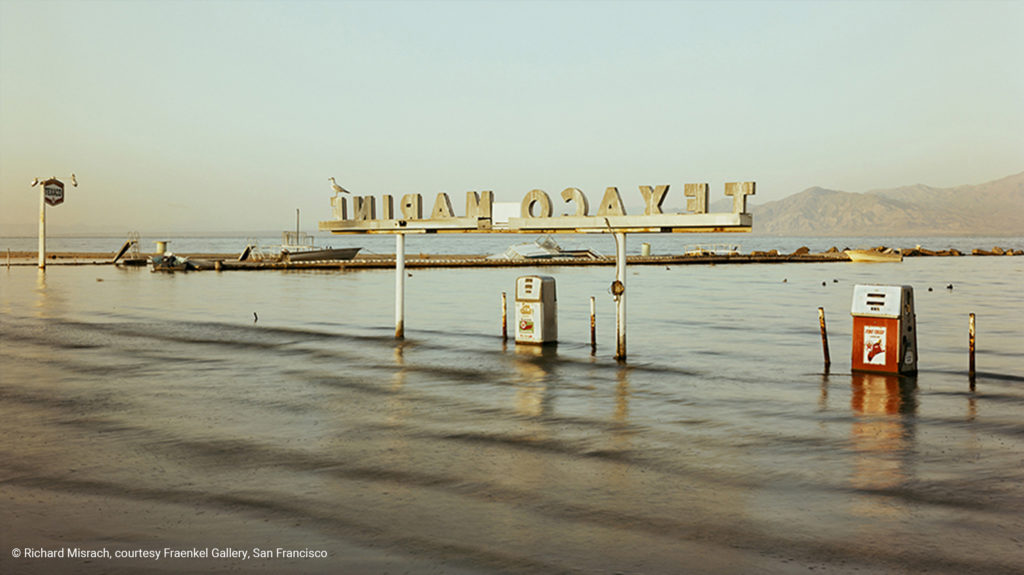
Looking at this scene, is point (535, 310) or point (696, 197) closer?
point (696, 197)

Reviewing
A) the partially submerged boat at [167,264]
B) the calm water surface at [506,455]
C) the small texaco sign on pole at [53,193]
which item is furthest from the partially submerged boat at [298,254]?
the calm water surface at [506,455]

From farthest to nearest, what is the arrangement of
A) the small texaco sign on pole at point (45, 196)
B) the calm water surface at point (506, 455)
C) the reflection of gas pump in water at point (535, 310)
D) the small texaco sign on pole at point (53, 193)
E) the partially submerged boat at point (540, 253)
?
the partially submerged boat at point (540, 253)
the small texaco sign on pole at point (53, 193)
the small texaco sign on pole at point (45, 196)
the reflection of gas pump in water at point (535, 310)
the calm water surface at point (506, 455)

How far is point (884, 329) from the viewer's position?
18500mm

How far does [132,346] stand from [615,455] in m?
17.4

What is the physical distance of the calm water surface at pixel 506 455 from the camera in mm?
7926

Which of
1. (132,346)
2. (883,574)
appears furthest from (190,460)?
(132,346)

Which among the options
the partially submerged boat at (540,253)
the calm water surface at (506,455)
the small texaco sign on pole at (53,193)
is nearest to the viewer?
the calm water surface at (506,455)

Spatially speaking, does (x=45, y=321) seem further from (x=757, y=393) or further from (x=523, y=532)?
(x=523, y=532)

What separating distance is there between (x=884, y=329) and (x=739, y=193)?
4.26 m

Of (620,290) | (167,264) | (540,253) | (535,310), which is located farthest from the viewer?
(540,253)

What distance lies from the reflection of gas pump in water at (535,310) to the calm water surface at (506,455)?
625 millimetres

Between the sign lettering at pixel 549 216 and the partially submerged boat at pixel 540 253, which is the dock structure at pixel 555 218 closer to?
the sign lettering at pixel 549 216

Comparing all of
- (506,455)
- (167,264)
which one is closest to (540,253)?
(167,264)

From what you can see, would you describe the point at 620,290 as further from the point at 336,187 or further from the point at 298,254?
the point at 298,254
